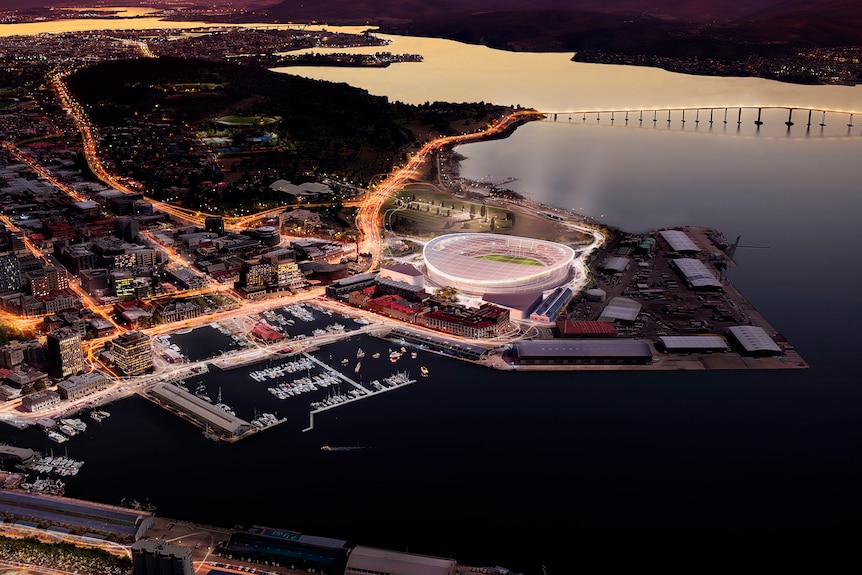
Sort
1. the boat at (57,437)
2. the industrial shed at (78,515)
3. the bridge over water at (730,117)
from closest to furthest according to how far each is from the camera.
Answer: the industrial shed at (78,515), the boat at (57,437), the bridge over water at (730,117)

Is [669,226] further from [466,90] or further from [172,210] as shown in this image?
[466,90]

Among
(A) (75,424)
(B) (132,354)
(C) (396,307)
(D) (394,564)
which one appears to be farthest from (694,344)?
(A) (75,424)

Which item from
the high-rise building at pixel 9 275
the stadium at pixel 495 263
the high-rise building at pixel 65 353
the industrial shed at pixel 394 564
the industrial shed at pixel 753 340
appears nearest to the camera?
the industrial shed at pixel 394 564

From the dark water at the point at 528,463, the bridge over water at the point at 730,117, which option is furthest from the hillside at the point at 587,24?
the dark water at the point at 528,463

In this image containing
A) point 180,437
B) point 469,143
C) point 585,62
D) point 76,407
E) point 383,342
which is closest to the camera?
point 180,437

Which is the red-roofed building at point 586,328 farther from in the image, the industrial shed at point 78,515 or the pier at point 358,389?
the industrial shed at point 78,515

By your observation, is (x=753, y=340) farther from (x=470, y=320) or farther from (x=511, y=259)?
(x=511, y=259)

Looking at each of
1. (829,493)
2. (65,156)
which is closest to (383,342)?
(829,493)
